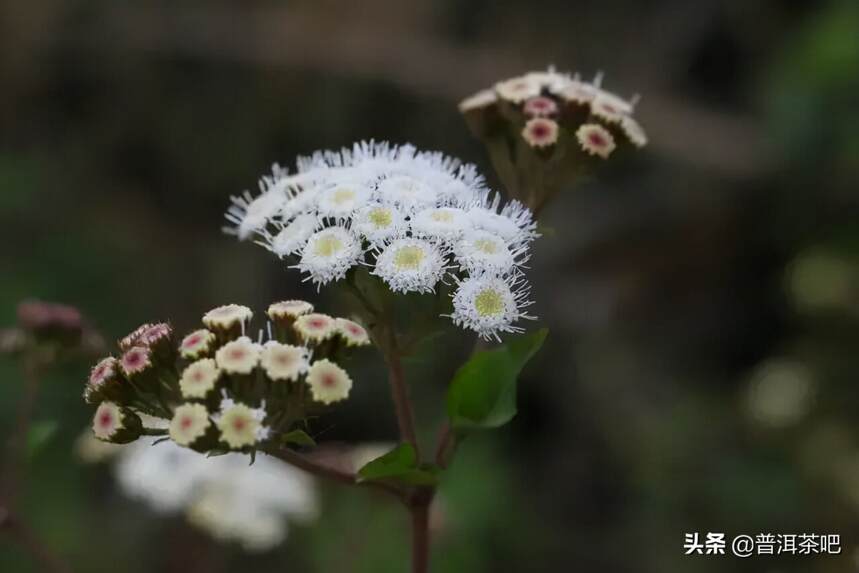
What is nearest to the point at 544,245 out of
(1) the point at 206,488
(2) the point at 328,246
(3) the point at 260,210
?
(1) the point at 206,488

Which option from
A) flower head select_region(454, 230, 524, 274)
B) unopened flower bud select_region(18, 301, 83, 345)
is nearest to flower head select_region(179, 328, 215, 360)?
flower head select_region(454, 230, 524, 274)

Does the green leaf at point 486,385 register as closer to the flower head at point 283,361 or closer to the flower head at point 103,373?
the flower head at point 283,361

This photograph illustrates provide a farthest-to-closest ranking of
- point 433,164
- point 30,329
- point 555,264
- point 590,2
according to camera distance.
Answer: point 590,2 < point 555,264 < point 30,329 < point 433,164

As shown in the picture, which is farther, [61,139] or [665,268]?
[61,139]

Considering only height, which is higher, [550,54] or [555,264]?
[550,54]

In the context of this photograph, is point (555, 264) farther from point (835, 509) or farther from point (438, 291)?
point (438, 291)

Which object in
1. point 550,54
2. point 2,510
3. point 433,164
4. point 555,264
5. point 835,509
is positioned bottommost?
point 2,510

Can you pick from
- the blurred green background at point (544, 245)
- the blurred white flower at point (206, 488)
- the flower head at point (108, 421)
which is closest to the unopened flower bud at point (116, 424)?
the flower head at point (108, 421)

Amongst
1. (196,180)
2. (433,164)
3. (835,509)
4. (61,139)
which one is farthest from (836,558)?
(61,139)
